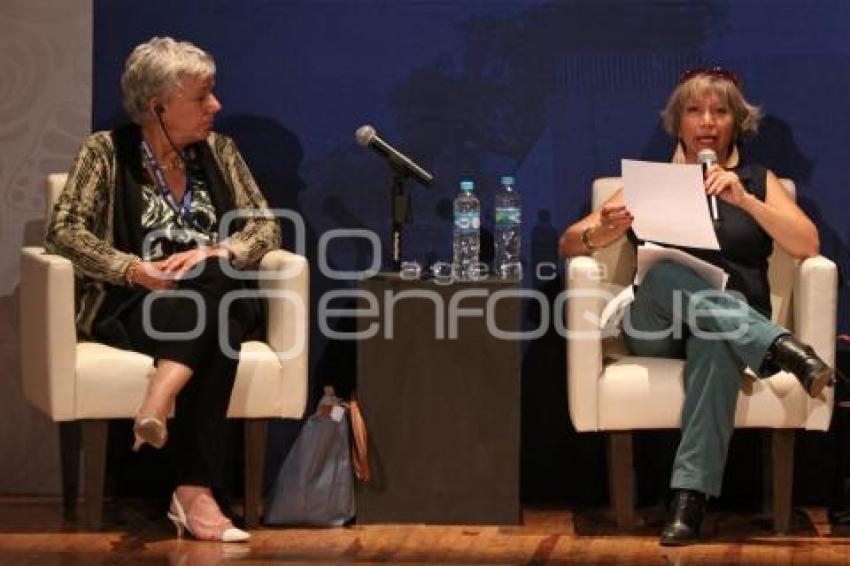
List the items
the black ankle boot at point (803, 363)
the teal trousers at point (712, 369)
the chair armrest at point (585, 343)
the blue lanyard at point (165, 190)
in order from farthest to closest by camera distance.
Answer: the blue lanyard at point (165, 190)
the chair armrest at point (585, 343)
the teal trousers at point (712, 369)
the black ankle boot at point (803, 363)

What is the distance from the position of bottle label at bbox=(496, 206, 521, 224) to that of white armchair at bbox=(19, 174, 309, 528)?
25.3 inches

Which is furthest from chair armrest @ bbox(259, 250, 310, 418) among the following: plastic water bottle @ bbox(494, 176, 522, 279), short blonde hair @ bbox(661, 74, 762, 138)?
short blonde hair @ bbox(661, 74, 762, 138)

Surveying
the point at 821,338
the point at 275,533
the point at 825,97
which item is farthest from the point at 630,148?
the point at 275,533

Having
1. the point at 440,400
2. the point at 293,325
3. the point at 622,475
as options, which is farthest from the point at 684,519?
the point at 293,325

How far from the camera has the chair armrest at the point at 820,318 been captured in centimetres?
459

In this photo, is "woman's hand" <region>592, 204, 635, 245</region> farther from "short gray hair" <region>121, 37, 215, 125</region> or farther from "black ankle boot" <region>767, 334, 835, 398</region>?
"short gray hair" <region>121, 37, 215, 125</region>

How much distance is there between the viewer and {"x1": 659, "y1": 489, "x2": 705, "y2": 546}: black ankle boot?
179 inches

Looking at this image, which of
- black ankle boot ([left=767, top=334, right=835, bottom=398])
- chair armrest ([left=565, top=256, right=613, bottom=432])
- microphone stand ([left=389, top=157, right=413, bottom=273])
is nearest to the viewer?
black ankle boot ([left=767, top=334, right=835, bottom=398])

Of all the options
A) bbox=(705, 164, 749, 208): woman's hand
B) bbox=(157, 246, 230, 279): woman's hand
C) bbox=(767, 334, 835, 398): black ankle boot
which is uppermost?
bbox=(705, 164, 749, 208): woman's hand

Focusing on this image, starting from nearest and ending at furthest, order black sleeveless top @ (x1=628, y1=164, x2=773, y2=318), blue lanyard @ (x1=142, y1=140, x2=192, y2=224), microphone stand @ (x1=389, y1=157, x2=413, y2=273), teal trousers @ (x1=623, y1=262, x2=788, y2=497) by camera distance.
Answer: teal trousers @ (x1=623, y1=262, x2=788, y2=497) → black sleeveless top @ (x1=628, y1=164, x2=773, y2=318) → blue lanyard @ (x1=142, y1=140, x2=192, y2=224) → microphone stand @ (x1=389, y1=157, x2=413, y2=273)

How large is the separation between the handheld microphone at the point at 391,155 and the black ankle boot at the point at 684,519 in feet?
3.75

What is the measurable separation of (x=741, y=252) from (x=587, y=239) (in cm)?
42

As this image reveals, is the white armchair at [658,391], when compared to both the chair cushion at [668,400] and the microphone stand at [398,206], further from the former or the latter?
the microphone stand at [398,206]

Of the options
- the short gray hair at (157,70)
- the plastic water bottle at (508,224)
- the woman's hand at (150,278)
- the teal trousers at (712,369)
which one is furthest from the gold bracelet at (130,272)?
the teal trousers at (712,369)
